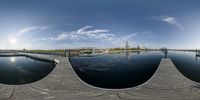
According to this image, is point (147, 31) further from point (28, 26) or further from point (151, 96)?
point (151, 96)

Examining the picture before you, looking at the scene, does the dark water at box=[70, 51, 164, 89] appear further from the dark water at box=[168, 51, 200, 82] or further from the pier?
the pier

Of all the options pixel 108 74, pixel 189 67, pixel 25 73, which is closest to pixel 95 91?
pixel 108 74

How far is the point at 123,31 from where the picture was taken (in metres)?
38.4

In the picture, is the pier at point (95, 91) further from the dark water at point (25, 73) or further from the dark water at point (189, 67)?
the dark water at point (189, 67)

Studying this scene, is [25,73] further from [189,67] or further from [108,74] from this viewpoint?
[189,67]

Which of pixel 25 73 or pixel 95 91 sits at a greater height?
pixel 95 91

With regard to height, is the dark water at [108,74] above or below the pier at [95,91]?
below

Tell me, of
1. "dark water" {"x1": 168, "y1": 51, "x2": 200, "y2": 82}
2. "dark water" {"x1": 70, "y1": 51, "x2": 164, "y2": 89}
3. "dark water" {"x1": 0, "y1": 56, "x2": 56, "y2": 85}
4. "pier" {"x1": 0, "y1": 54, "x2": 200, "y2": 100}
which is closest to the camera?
"pier" {"x1": 0, "y1": 54, "x2": 200, "y2": 100}

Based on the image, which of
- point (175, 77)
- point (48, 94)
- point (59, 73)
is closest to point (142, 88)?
point (175, 77)

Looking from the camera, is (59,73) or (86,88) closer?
(86,88)

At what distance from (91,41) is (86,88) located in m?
22.4

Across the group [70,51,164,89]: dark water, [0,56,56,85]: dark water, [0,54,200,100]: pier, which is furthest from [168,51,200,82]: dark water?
[0,56,56,85]: dark water

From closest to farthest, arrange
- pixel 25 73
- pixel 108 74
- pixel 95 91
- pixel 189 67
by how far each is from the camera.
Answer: pixel 95 91
pixel 108 74
pixel 25 73
pixel 189 67

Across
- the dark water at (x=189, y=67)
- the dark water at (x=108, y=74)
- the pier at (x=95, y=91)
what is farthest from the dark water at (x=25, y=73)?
the dark water at (x=189, y=67)
